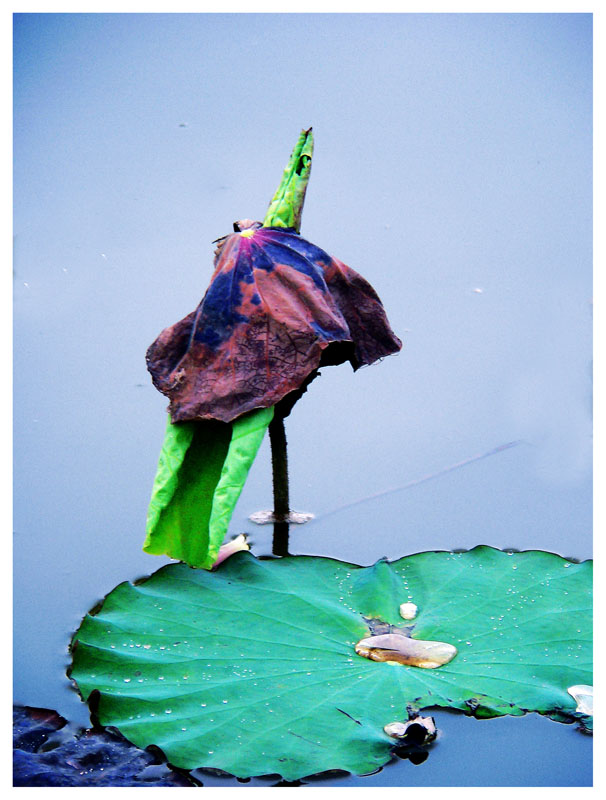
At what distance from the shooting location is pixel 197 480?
163cm

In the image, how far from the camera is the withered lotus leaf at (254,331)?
1.55m

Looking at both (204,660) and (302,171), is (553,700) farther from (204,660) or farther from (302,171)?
(302,171)

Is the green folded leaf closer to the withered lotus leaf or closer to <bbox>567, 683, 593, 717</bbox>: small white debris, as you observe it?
the withered lotus leaf

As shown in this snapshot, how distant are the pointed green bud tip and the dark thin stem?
39 cm

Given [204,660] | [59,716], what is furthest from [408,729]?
[59,716]

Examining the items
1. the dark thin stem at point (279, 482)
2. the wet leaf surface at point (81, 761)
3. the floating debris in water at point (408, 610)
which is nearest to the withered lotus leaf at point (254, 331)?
the dark thin stem at point (279, 482)

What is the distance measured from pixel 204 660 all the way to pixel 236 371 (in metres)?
0.51

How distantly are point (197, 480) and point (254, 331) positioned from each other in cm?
31

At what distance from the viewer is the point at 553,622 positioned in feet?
4.74

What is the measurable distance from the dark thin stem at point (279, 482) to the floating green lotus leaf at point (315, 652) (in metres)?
0.18

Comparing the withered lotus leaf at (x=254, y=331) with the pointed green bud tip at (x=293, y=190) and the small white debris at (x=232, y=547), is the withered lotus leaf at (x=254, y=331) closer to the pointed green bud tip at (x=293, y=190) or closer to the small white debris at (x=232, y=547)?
the pointed green bud tip at (x=293, y=190)

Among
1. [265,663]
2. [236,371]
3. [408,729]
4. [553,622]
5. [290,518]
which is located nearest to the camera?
[408,729]

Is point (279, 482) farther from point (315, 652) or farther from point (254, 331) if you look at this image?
point (315, 652)

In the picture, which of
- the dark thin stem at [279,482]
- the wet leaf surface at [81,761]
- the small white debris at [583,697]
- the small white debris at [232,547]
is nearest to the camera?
the wet leaf surface at [81,761]
